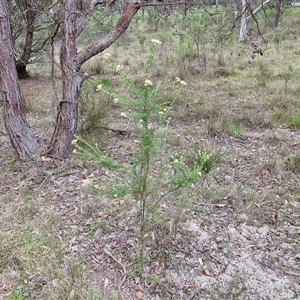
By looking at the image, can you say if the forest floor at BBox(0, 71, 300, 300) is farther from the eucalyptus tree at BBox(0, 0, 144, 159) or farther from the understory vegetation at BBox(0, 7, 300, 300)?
the eucalyptus tree at BBox(0, 0, 144, 159)

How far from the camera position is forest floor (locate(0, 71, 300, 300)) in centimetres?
209

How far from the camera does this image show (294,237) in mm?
2543

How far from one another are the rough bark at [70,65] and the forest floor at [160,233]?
8.6 inches

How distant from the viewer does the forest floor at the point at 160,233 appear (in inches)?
82.1

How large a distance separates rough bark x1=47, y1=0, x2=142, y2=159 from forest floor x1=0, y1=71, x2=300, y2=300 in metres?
0.22

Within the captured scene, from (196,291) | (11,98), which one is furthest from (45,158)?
(196,291)

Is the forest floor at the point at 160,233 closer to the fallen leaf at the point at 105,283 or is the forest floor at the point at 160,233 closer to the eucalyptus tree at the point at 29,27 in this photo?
the fallen leaf at the point at 105,283

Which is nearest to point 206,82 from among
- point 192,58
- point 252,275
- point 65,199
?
point 192,58

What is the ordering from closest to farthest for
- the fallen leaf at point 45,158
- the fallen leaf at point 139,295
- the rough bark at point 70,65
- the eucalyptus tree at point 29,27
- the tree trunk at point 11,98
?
1. the fallen leaf at point 139,295
2. the tree trunk at point 11,98
3. the rough bark at point 70,65
4. the fallen leaf at point 45,158
5. the eucalyptus tree at point 29,27

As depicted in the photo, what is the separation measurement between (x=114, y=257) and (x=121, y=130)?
2298mm

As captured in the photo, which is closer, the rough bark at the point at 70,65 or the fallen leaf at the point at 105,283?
the fallen leaf at the point at 105,283

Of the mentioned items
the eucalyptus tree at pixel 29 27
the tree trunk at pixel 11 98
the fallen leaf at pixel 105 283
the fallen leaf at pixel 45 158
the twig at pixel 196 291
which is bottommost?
the twig at pixel 196 291

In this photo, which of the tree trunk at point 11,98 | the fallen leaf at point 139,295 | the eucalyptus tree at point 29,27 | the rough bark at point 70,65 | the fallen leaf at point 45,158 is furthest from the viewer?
the eucalyptus tree at point 29,27

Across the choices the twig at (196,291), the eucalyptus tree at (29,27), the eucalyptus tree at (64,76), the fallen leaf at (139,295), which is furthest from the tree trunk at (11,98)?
the eucalyptus tree at (29,27)
